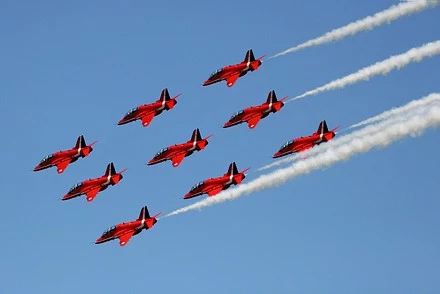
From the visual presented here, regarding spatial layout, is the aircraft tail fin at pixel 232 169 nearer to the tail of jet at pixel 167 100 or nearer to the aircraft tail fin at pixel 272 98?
the aircraft tail fin at pixel 272 98

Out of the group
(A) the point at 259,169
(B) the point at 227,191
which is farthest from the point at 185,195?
(A) the point at 259,169

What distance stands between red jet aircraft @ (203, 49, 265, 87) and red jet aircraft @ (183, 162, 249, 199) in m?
12.6

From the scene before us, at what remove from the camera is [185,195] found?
14138cm

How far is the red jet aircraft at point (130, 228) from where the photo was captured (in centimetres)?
14075

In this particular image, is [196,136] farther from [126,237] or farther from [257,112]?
[126,237]

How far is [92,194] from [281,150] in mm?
24915

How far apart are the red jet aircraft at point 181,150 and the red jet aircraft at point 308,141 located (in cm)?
1038

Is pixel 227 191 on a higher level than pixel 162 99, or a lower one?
lower

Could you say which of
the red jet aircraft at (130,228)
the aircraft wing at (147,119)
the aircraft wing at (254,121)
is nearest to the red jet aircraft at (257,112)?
the aircraft wing at (254,121)

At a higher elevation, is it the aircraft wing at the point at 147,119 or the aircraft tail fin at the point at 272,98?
the aircraft wing at the point at 147,119

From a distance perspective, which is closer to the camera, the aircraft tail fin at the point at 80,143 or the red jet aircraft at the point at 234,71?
the red jet aircraft at the point at 234,71

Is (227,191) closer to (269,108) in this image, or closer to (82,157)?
(269,108)

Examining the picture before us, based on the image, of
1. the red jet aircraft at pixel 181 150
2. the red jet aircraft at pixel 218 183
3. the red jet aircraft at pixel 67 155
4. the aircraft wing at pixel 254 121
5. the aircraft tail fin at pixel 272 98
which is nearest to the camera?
the red jet aircraft at pixel 218 183

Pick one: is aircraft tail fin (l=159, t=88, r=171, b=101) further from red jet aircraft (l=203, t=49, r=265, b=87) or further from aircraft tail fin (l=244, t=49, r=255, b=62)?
aircraft tail fin (l=244, t=49, r=255, b=62)
